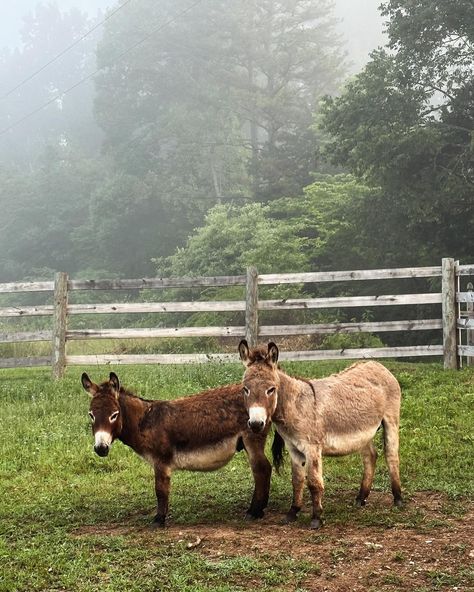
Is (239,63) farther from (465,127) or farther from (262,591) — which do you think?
(262,591)

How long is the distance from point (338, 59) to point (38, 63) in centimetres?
5386

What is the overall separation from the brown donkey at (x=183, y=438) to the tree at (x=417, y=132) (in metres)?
14.3

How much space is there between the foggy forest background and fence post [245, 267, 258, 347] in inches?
310

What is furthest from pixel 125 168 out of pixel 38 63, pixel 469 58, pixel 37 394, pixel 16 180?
pixel 38 63

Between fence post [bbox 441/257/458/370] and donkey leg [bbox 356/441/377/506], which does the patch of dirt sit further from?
fence post [bbox 441/257/458/370]

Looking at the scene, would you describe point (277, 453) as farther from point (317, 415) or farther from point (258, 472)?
point (317, 415)

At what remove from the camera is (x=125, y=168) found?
53.0 meters

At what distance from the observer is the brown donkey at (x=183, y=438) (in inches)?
253

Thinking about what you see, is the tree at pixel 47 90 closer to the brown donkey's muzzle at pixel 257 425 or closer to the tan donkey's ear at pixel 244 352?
the tan donkey's ear at pixel 244 352

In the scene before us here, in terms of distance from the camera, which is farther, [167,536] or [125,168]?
[125,168]

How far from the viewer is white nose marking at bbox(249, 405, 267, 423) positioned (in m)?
5.69

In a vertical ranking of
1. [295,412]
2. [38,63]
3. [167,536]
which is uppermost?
[38,63]

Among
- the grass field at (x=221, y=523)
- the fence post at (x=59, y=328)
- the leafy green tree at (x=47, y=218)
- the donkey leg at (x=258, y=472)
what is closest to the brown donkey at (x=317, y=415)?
the donkey leg at (x=258, y=472)

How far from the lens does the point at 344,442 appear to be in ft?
21.2
